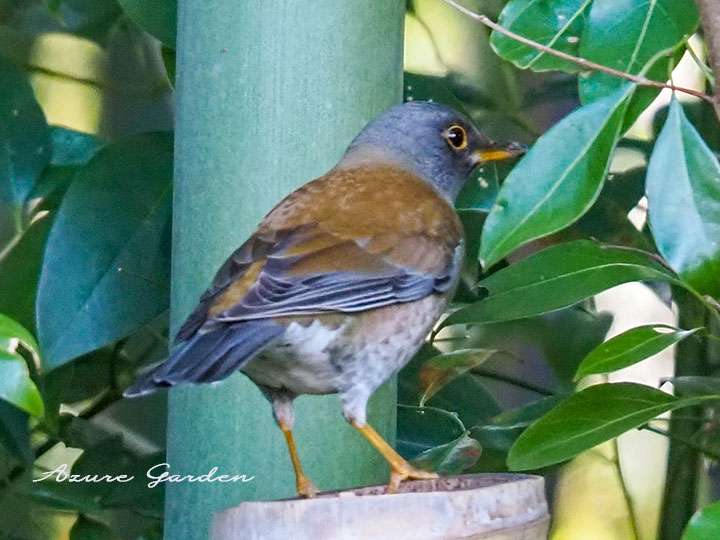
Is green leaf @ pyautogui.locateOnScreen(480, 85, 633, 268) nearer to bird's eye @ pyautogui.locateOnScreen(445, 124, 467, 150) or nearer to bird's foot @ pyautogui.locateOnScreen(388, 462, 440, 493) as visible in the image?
bird's foot @ pyautogui.locateOnScreen(388, 462, 440, 493)

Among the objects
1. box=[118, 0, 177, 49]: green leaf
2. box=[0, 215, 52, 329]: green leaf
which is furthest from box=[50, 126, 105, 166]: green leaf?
box=[118, 0, 177, 49]: green leaf

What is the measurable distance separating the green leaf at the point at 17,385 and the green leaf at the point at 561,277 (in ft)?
1.92

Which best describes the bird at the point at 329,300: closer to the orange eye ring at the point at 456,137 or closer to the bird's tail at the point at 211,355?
the bird's tail at the point at 211,355

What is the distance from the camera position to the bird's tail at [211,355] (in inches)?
54.2

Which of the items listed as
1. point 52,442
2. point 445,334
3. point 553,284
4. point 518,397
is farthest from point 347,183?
point 518,397

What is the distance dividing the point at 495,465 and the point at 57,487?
2.41 ft

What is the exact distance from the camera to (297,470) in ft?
5.21

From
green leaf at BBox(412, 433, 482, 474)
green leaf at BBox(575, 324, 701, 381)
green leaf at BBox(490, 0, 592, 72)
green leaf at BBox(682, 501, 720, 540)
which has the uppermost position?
green leaf at BBox(490, 0, 592, 72)

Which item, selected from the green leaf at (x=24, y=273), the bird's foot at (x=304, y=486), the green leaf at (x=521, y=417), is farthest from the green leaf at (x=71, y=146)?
the bird's foot at (x=304, y=486)

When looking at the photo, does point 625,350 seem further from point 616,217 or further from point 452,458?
point 616,217

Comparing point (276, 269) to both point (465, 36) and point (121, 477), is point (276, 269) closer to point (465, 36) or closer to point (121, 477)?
point (121, 477)

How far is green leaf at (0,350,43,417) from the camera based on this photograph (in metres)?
1.31

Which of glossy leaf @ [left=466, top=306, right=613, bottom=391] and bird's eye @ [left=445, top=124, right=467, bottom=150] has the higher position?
bird's eye @ [left=445, top=124, right=467, bottom=150]

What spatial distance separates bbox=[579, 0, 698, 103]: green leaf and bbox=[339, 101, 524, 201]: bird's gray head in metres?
0.47
